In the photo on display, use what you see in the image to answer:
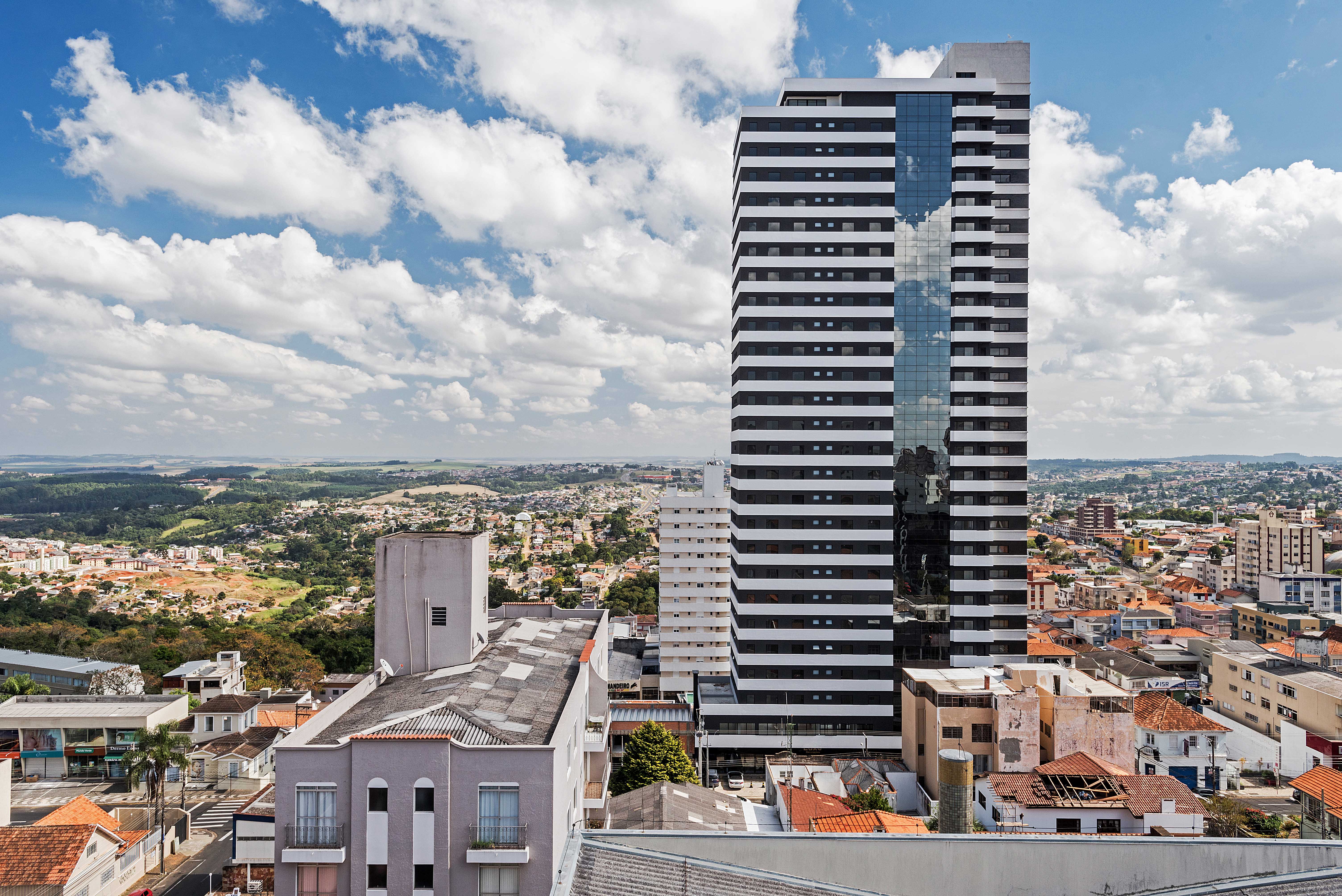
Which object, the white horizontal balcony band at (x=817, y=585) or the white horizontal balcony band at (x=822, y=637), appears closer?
the white horizontal balcony band at (x=822, y=637)

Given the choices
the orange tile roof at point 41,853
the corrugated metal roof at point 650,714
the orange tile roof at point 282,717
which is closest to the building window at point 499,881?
the orange tile roof at point 41,853

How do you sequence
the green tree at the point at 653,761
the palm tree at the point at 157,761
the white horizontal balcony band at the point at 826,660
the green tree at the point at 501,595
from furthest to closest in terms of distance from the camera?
1. the green tree at the point at 501,595
2. the white horizontal balcony band at the point at 826,660
3. the palm tree at the point at 157,761
4. the green tree at the point at 653,761

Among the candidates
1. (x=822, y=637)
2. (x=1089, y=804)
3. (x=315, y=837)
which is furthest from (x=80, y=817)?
(x=1089, y=804)

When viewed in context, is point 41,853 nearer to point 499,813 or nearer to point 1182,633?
point 499,813

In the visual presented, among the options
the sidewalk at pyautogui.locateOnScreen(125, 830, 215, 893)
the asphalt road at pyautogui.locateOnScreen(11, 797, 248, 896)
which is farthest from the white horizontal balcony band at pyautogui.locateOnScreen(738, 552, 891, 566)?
the sidewalk at pyautogui.locateOnScreen(125, 830, 215, 893)

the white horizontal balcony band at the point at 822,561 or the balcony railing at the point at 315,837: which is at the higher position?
the white horizontal balcony band at the point at 822,561

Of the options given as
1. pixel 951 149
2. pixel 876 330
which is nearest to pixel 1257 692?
pixel 876 330

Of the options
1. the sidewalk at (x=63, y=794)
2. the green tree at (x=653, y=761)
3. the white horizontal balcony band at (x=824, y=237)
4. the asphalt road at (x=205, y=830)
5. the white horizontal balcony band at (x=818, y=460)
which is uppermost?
the white horizontal balcony band at (x=824, y=237)

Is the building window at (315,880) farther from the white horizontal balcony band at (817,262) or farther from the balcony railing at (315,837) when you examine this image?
the white horizontal balcony band at (817,262)
